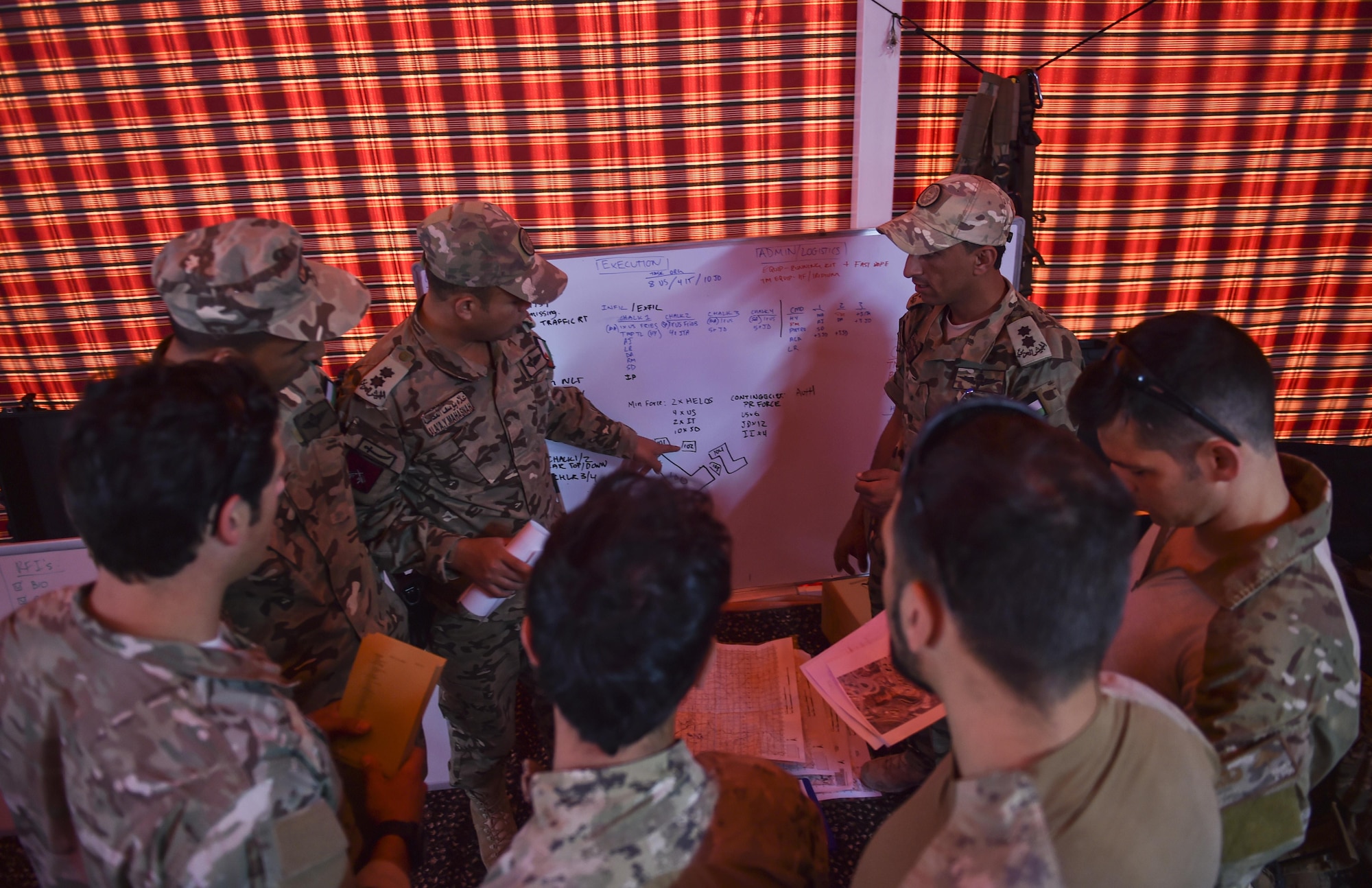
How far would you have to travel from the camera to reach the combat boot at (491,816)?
2.12 meters

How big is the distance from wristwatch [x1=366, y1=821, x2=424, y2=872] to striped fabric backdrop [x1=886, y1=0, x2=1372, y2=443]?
249cm

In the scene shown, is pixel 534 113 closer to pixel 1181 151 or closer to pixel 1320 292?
pixel 1181 151

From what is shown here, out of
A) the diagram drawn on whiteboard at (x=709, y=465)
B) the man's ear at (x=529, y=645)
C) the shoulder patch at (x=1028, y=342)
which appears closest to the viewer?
the man's ear at (x=529, y=645)

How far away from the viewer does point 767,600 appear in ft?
10.3

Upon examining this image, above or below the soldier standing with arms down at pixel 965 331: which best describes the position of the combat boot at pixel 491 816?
below

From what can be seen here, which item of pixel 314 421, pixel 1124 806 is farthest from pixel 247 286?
pixel 1124 806

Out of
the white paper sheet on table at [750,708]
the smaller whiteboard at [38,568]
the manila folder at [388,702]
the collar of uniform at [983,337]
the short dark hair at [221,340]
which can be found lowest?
the white paper sheet on table at [750,708]

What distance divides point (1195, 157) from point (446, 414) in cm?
282

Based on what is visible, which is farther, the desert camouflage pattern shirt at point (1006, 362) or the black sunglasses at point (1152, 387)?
the desert camouflage pattern shirt at point (1006, 362)

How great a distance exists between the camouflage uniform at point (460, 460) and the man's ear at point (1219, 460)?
1.38 meters

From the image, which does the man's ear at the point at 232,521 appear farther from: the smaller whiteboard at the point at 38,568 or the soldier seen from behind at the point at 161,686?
the smaller whiteboard at the point at 38,568

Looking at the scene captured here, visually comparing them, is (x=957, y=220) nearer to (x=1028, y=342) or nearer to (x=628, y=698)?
(x=1028, y=342)

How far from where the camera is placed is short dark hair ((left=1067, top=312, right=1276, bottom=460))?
1.13 metres

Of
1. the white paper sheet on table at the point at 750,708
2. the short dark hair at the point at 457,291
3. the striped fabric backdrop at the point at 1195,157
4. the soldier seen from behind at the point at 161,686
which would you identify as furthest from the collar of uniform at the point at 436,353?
the striped fabric backdrop at the point at 1195,157
